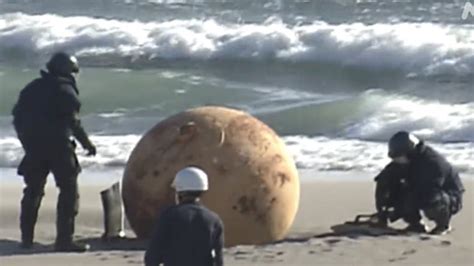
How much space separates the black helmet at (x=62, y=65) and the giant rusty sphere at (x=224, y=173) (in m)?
0.75

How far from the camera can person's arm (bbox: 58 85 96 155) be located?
37.1ft

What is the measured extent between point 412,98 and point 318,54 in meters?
5.55

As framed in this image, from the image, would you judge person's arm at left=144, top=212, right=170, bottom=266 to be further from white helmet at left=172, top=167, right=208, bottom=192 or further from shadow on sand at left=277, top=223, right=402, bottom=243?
shadow on sand at left=277, top=223, right=402, bottom=243

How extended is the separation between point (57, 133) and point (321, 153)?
627cm

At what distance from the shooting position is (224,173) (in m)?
11.1

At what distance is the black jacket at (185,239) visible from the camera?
323 inches

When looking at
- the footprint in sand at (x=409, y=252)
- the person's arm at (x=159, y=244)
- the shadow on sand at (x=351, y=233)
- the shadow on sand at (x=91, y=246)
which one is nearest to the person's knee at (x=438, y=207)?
the shadow on sand at (x=351, y=233)

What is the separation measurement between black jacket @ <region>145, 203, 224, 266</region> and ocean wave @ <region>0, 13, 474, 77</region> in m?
18.8

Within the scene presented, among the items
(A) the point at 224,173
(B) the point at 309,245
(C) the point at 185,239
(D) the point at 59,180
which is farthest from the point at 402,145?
(C) the point at 185,239

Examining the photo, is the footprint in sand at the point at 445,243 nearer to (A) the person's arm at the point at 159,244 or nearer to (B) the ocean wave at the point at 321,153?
(A) the person's arm at the point at 159,244

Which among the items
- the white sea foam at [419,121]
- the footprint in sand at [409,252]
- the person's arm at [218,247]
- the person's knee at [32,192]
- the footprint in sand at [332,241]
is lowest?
the footprint in sand at [409,252]

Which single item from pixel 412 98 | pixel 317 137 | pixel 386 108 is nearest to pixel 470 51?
pixel 412 98

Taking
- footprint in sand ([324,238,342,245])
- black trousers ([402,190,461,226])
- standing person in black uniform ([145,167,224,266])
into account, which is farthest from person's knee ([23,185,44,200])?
standing person in black uniform ([145,167,224,266])

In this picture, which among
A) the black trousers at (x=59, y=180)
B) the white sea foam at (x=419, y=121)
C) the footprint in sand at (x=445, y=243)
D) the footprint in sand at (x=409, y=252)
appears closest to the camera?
the footprint in sand at (x=409, y=252)
